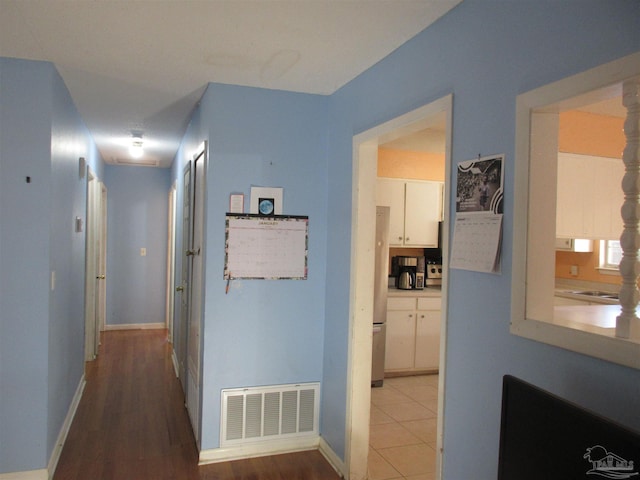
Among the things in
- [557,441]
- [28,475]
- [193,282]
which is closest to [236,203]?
[193,282]

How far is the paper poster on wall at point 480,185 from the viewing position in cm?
169

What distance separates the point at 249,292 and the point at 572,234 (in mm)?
2886

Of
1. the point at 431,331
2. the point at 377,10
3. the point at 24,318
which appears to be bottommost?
the point at 431,331

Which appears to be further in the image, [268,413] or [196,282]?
[196,282]

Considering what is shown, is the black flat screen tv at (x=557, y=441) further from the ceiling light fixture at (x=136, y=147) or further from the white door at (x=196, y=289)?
the ceiling light fixture at (x=136, y=147)

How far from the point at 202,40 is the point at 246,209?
112 cm

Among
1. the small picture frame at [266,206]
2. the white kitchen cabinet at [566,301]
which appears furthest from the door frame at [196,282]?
the white kitchen cabinet at [566,301]

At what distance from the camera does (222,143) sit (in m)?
3.11

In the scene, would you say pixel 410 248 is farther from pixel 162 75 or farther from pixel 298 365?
pixel 162 75

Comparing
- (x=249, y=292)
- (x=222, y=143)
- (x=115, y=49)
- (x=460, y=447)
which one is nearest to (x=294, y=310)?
(x=249, y=292)

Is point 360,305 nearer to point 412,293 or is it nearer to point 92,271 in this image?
point 412,293

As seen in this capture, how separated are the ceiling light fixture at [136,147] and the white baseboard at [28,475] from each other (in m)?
3.25

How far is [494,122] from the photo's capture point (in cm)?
173

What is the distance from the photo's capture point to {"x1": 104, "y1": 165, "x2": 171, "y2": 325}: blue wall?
693 centimetres
